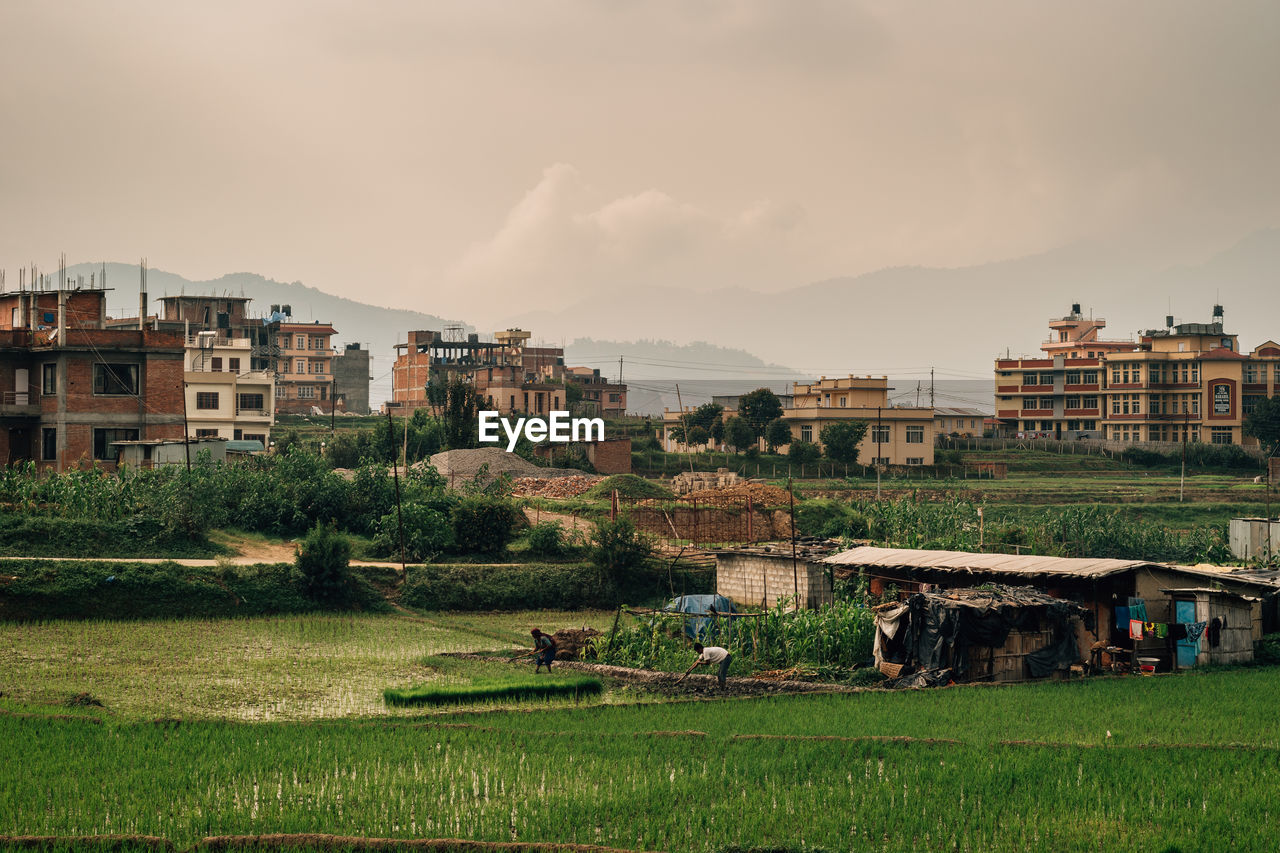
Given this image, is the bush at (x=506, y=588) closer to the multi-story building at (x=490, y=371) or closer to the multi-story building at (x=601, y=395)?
the multi-story building at (x=490, y=371)

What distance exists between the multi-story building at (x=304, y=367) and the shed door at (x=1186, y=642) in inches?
3376

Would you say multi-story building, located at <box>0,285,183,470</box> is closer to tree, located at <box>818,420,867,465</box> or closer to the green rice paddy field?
the green rice paddy field

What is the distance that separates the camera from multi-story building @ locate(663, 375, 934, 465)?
80625 millimetres

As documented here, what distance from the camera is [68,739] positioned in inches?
672

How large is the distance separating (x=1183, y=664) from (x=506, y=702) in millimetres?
12932

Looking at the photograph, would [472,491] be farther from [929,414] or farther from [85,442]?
[929,414]

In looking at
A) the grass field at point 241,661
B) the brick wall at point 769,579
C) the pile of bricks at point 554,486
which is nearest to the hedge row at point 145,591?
the grass field at point 241,661

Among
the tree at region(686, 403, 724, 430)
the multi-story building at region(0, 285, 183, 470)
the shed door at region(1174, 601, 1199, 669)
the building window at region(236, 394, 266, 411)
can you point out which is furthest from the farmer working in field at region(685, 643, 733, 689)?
the tree at region(686, 403, 724, 430)

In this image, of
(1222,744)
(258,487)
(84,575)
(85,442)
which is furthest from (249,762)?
(85,442)

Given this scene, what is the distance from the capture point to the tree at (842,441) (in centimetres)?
7531

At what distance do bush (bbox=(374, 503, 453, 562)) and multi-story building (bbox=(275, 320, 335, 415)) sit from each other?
64.2 meters

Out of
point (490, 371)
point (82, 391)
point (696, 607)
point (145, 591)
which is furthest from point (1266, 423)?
point (145, 591)

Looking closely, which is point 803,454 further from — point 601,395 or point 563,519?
point 601,395
